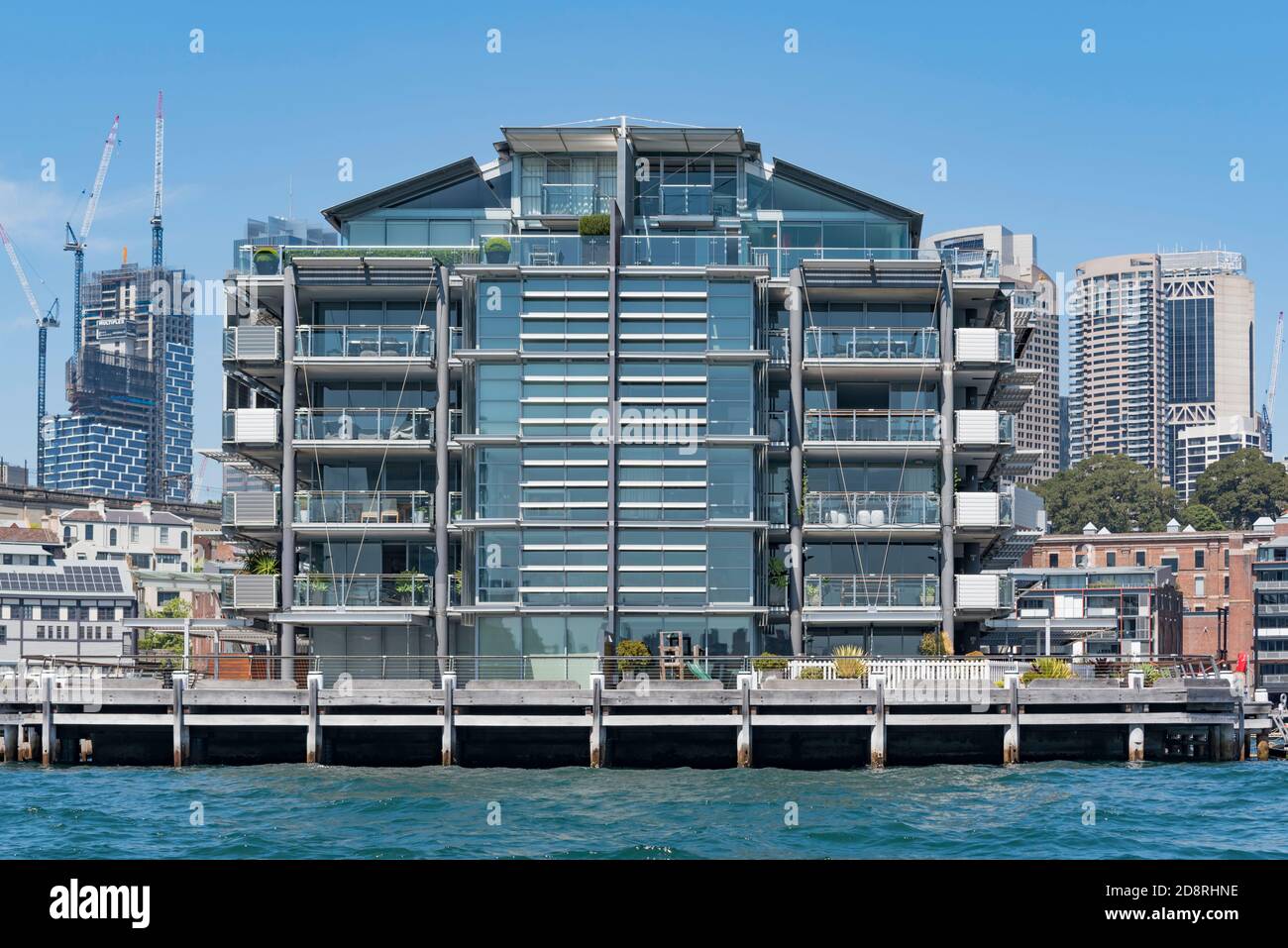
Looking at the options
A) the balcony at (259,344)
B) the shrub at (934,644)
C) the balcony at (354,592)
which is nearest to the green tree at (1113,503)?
the shrub at (934,644)

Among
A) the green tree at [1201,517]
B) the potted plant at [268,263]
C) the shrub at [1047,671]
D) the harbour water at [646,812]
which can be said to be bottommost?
the harbour water at [646,812]

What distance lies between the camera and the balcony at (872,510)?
6222 cm

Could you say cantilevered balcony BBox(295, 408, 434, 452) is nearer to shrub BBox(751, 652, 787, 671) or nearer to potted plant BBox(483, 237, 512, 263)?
potted plant BBox(483, 237, 512, 263)

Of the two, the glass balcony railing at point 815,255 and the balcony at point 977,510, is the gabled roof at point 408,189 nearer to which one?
the glass balcony railing at point 815,255

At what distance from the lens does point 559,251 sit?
61.6m

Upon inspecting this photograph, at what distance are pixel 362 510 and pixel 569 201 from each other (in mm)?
14376

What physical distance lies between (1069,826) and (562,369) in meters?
28.7

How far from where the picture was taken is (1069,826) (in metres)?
37.1

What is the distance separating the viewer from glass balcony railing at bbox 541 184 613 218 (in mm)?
64812

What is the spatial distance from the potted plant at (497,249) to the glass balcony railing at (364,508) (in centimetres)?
906

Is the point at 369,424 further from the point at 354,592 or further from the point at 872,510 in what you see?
the point at 872,510
